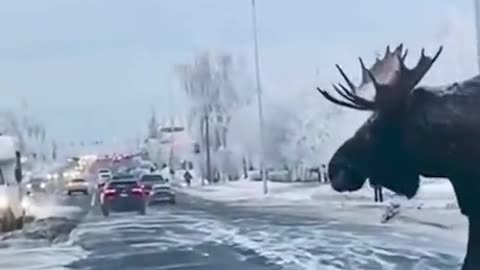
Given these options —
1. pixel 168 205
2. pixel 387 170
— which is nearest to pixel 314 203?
pixel 168 205

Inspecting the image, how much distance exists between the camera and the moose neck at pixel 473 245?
3.09m

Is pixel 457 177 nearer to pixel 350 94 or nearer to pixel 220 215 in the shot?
pixel 350 94

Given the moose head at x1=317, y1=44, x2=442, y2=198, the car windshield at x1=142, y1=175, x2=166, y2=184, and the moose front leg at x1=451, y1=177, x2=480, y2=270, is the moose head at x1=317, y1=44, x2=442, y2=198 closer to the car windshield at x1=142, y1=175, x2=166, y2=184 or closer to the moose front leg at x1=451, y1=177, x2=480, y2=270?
the moose front leg at x1=451, y1=177, x2=480, y2=270

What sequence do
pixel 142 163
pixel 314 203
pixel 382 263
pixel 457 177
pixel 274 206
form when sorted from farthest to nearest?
pixel 274 206, pixel 314 203, pixel 142 163, pixel 382 263, pixel 457 177

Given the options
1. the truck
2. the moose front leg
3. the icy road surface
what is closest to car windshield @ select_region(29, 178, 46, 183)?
the truck

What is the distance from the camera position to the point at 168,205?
1930cm

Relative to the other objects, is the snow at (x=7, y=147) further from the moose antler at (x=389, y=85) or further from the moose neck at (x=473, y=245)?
the moose neck at (x=473, y=245)

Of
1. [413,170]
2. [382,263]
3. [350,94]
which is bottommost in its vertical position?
[382,263]

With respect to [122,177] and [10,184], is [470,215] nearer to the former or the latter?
[122,177]

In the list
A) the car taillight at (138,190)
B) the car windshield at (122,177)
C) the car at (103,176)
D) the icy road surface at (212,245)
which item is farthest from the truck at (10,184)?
the car taillight at (138,190)

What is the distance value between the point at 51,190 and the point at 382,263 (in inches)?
351

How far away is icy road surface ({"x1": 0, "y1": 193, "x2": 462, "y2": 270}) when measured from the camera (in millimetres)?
10398

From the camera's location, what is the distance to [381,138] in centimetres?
321

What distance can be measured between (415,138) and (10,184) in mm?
14689
